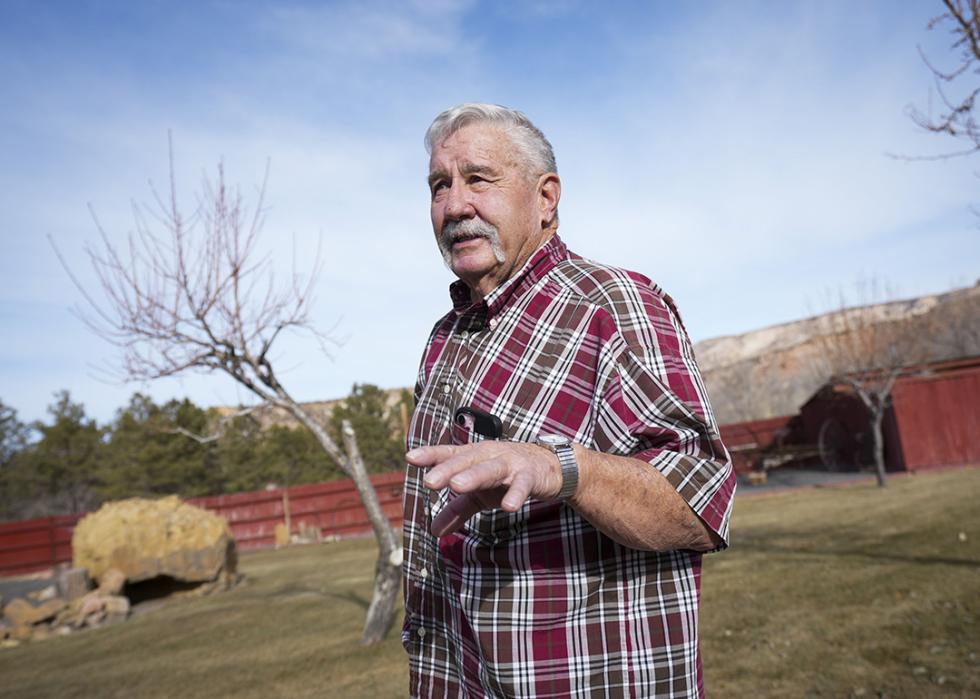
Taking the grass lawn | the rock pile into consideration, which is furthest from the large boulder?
the grass lawn

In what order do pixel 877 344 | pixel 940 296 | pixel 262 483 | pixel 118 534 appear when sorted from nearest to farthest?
pixel 118 534 < pixel 262 483 < pixel 877 344 < pixel 940 296

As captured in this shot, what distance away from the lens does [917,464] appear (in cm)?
1877

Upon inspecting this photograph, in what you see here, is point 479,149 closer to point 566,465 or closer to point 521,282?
point 521,282

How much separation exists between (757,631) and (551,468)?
5.38m

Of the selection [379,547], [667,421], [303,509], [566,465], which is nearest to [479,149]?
[667,421]

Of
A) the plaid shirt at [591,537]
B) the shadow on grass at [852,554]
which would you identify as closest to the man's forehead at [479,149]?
the plaid shirt at [591,537]

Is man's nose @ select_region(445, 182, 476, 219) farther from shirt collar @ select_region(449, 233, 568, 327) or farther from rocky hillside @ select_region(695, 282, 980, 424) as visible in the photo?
rocky hillside @ select_region(695, 282, 980, 424)

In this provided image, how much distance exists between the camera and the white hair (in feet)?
5.57

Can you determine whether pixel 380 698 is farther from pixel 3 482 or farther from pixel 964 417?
pixel 3 482

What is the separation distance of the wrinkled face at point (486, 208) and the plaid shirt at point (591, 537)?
0.74ft

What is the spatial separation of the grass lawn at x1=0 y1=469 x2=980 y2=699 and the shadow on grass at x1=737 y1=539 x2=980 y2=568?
0.04 metres

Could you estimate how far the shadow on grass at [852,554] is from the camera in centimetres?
695

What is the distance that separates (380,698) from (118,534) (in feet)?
32.0

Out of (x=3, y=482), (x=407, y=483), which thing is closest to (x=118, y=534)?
(x=407, y=483)
